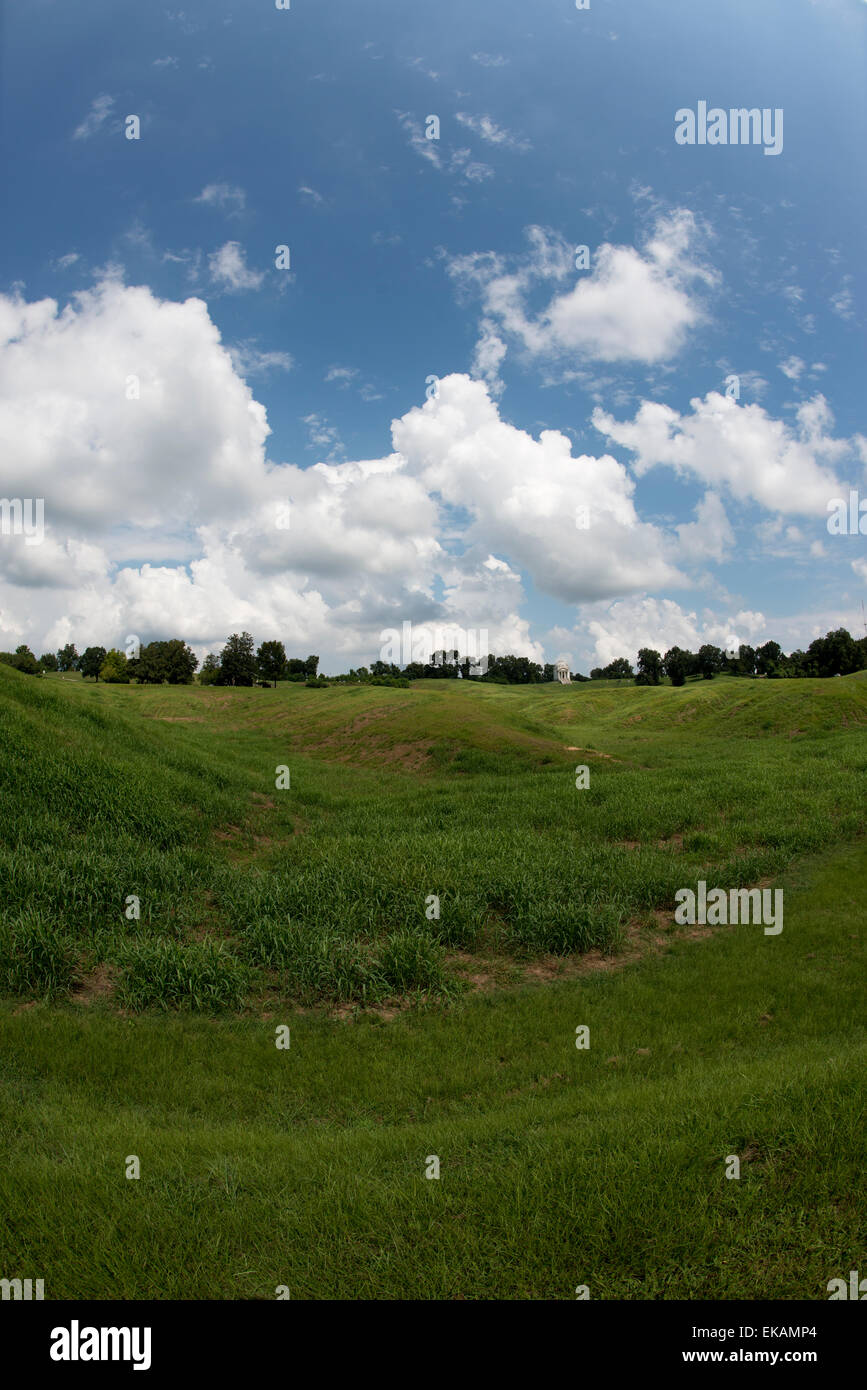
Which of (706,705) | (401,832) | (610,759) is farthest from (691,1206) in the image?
(706,705)

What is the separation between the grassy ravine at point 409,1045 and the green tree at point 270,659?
264 feet

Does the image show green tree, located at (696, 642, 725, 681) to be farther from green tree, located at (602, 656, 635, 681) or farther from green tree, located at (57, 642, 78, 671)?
green tree, located at (57, 642, 78, 671)

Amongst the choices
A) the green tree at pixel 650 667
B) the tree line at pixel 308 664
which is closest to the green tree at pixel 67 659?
the tree line at pixel 308 664

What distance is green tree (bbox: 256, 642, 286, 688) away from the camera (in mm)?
97250

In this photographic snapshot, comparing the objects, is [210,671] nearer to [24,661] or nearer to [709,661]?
[24,661]

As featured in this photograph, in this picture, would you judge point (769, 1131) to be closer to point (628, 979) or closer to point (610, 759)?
point (628, 979)

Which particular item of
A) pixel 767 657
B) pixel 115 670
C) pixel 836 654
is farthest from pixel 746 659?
pixel 115 670

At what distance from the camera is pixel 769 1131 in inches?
182

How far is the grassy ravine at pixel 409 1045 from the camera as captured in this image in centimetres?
388

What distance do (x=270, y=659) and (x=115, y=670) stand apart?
71.5ft

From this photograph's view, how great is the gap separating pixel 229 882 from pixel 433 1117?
6929 millimetres

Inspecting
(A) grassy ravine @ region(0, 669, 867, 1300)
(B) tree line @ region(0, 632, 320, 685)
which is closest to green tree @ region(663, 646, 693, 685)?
(B) tree line @ region(0, 632, 320, 685)

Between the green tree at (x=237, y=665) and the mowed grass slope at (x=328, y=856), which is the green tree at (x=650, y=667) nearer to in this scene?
the green tree at (x=237, y=665)

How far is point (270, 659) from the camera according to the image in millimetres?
97688
